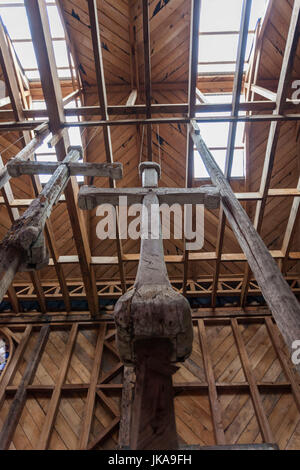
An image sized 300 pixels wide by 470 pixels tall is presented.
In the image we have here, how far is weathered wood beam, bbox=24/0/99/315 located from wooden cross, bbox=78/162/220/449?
3357 mm

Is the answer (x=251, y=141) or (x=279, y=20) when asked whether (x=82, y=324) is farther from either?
(x=279, y=20)

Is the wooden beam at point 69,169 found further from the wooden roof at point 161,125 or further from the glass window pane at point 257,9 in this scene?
the glass window pane at point 257,9

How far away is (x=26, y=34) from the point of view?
6707 millimetres

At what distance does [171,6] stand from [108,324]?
730cm

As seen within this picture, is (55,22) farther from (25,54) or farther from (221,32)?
(221,32)

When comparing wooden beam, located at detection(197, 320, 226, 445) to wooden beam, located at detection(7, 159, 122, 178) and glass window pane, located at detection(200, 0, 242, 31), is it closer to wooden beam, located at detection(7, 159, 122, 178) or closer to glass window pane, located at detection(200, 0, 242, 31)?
wooden beam, located at detection(7, 159, 122, 178)

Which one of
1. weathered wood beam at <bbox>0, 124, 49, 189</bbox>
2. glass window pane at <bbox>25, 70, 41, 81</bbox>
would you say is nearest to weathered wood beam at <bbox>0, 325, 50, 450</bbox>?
weathered wood beam at <bbox>0, 124, 49, 189</bbox>

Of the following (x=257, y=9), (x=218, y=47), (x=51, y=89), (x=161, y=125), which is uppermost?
(x=218, y=47)

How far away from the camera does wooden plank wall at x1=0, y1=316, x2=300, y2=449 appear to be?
4734 millimetres

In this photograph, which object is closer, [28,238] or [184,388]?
[28,238]

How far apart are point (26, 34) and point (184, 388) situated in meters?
8.54

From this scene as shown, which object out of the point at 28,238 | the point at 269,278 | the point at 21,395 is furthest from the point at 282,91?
the point at 21,395

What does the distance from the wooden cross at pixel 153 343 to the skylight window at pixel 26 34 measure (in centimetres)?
727

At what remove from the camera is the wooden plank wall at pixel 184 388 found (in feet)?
15.5
